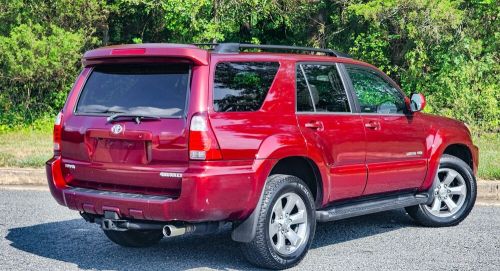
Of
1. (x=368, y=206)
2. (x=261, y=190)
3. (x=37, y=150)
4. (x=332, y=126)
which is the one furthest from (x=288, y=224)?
(x=37, y=150)

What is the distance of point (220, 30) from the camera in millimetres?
18297

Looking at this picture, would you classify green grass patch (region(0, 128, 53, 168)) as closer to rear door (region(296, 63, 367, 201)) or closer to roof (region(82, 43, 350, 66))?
roof (region(82, 43, 350, 66))

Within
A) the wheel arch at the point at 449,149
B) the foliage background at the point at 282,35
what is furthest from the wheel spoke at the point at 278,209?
the foliage background at the point at 282,35

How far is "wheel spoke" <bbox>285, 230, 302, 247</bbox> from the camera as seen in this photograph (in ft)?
19.9

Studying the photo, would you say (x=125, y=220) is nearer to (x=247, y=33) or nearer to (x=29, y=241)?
(x=29, y=241)

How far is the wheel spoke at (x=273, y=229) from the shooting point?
5.87m

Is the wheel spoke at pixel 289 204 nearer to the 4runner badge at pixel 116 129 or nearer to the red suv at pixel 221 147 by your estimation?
the red suv at pixel 221 147

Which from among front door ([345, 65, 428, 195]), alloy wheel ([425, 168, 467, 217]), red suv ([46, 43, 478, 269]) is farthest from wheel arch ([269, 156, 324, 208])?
alloy wheel ([425, 168, 467, 217])

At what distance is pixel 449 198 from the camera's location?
312 inches

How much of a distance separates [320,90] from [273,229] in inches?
54.4

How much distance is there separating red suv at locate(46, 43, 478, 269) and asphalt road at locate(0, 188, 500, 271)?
0.36 meters

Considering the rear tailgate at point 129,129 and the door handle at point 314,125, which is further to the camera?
the door handle at point 314,125

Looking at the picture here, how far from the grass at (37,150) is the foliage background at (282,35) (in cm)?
140

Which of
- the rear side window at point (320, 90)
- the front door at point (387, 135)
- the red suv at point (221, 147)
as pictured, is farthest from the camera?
the front door at point (387, 135)
